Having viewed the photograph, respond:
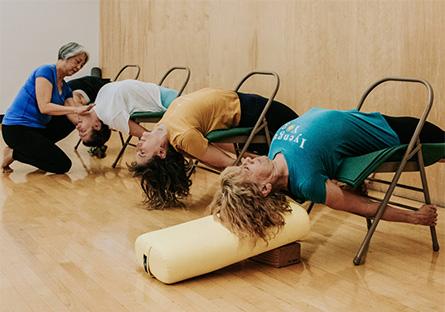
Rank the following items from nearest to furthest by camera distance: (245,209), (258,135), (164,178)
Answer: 1. (245,209)
2. (164,178)
3. (258,135)

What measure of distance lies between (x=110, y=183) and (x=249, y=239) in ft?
6.77

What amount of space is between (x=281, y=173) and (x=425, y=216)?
0.70 meters

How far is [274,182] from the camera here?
2.70 meters

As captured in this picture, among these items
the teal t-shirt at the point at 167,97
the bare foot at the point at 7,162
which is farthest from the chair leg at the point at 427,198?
the bare foot at the point at 7,162

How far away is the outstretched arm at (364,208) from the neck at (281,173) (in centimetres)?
18

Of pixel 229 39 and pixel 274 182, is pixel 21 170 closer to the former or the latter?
pixel 229 39

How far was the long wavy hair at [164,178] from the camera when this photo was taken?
3508mm

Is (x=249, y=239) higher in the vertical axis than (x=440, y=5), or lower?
lower

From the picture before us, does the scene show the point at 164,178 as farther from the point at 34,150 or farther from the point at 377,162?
the point at 34,150

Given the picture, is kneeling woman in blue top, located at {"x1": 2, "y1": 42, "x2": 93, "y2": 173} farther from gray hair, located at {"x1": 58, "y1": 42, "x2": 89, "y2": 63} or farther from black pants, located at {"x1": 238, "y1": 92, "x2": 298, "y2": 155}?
black pants, located at {"x1": 238, "y1": 92, "x2": 298, "y2": 155}

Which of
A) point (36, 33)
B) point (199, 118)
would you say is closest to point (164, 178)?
point (199, 118)

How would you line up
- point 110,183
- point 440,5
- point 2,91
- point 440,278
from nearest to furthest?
point 440,278, point 440,5, point 110,183, point 2,91

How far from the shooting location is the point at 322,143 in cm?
278

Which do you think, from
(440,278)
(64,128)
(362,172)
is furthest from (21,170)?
(440,278)
